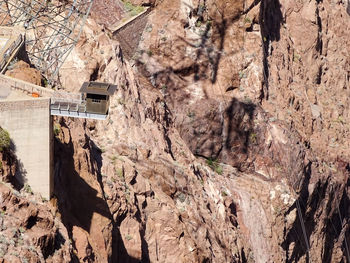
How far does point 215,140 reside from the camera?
179ft

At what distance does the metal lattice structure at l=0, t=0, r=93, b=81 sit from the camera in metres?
40.9

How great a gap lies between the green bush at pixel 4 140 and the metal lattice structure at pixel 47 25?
10.0 m

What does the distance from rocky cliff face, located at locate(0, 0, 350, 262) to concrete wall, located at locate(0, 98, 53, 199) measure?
83.9 inches

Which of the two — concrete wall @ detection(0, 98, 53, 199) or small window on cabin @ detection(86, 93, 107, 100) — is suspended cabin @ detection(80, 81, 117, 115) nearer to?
small window on cabin @ detection(86, 93, 107, 100)

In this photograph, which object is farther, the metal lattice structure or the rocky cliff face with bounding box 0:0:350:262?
the metal lattice structure

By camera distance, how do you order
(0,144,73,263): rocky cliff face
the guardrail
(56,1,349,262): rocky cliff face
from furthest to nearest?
(56,1,349,262): rocky cliff face < the guardrail < (0,144,73,263): rocky cliff face

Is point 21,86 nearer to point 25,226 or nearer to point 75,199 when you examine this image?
point 75,199

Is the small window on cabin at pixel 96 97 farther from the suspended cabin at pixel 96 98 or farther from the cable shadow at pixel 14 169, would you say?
the cable shadow at pixel 14 169

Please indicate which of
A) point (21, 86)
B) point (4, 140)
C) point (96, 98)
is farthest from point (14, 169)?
point (96, 98)

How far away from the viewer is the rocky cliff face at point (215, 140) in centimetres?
3859

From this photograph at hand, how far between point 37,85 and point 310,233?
28892 mm

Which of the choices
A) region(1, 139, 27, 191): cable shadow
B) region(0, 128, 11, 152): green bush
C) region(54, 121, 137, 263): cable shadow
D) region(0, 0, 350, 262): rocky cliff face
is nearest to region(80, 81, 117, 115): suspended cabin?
region(54, 121, 137, 263): cable shadow

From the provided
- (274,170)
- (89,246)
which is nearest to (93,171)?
(89,246)

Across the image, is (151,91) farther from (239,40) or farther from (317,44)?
(317,44)
